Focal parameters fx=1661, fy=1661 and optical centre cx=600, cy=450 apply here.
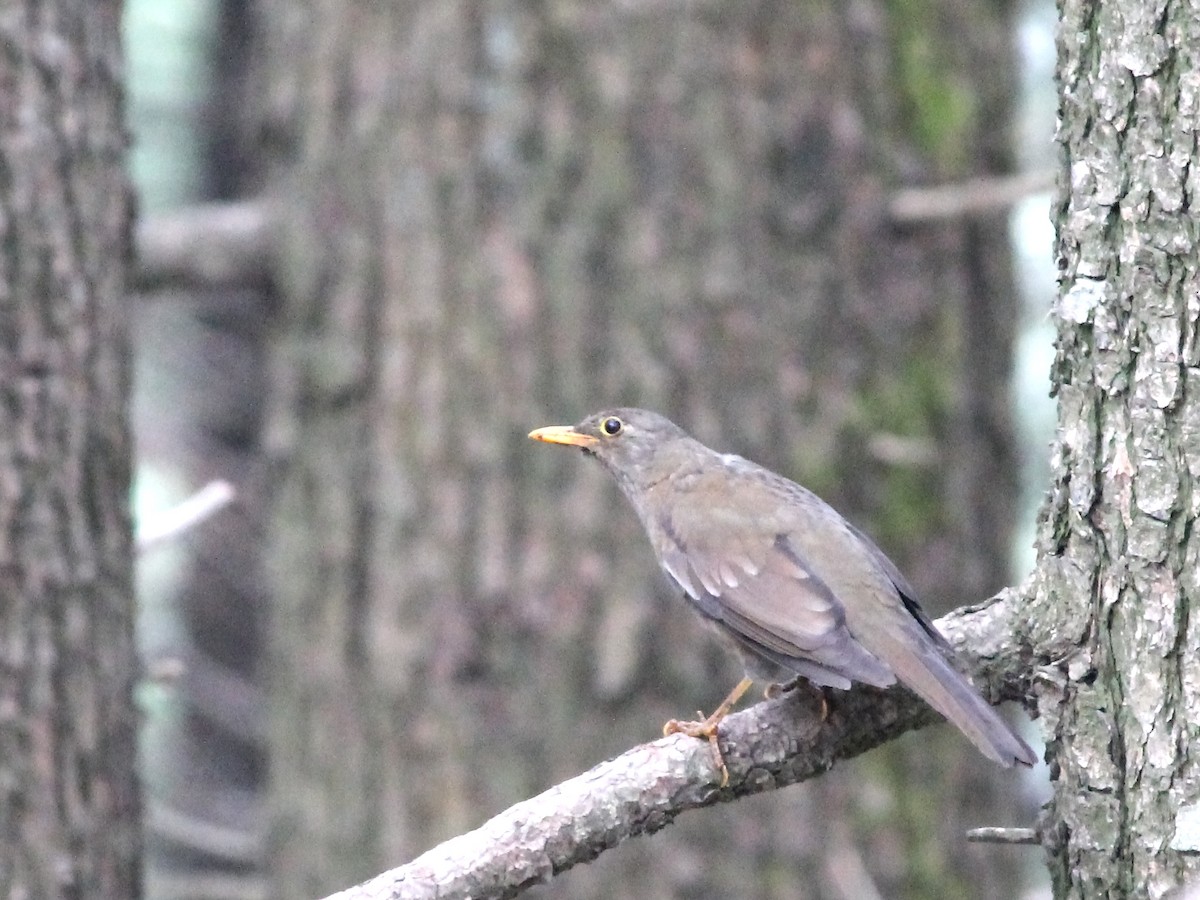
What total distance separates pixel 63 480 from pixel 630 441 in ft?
5.19

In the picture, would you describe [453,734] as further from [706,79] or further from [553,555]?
[706,79]

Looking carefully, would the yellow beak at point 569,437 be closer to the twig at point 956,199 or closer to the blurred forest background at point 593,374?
the blurred forest background at point 593,374

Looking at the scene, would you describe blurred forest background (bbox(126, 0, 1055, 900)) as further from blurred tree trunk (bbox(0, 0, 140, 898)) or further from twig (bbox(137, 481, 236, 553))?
blurred tree trunk (bbox(0, 0, 140, 898))

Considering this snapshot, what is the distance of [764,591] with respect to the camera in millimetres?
3865

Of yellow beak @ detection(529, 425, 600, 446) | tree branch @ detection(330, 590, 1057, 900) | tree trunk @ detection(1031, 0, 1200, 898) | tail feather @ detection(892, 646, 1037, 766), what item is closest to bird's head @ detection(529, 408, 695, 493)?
yellow beak @ detection(529, 425, 600, 446)

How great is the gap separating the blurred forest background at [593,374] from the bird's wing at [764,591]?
149 centimetres

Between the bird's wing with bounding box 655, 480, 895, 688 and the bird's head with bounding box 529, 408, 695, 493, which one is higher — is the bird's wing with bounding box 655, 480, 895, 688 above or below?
below

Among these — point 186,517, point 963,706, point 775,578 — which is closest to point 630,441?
point 775,578

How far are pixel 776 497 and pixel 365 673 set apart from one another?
2.29 m

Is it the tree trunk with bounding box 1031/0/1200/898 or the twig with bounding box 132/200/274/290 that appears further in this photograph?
the twig with bounding box 132/200/274/290

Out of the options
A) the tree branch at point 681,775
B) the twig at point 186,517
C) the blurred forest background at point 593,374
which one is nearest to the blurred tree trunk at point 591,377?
the blurred forest background at point 593,374

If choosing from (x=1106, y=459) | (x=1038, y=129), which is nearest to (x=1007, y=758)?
(x=1106, y=459)

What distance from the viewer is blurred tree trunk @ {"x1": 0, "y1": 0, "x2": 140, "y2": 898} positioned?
4141 millimetres

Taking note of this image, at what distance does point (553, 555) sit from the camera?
5.82 meters
